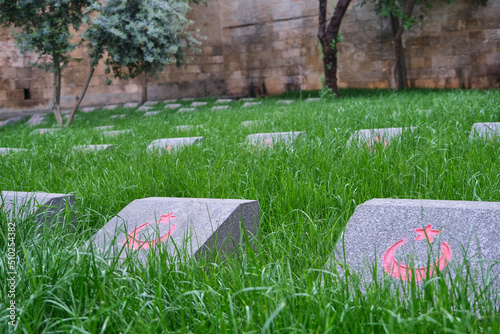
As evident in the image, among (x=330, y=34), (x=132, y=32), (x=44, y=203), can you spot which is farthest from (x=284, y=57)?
Result: (x=44, y=203)

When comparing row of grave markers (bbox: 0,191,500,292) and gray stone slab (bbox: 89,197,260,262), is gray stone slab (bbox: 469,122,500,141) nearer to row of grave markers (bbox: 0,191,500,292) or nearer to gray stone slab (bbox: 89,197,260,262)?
row of grave markers (bbox: 0,191,500,292)

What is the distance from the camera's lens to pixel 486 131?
326 centimetres

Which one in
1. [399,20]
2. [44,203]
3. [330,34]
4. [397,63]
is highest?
[399,20]

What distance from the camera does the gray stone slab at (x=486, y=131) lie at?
3.22 m

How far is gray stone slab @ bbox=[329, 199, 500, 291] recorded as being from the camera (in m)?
1.51

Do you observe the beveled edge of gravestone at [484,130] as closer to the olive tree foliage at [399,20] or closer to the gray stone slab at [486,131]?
the gray stone slab at [486,131]

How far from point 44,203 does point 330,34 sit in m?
7.98

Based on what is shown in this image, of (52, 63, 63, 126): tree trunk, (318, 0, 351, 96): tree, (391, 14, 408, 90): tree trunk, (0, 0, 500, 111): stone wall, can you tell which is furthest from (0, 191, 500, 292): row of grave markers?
(0, 0, 500, 111): stone wall

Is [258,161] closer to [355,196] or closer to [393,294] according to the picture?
[355,196]

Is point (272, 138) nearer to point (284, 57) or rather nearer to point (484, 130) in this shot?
point (484, 130)

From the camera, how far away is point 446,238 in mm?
1616

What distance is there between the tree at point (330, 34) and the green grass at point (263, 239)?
5.02 meters

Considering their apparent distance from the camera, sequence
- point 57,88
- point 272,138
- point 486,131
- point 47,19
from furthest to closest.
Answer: point 57,88 → point 47,19 → point 272,138 → point 486,131

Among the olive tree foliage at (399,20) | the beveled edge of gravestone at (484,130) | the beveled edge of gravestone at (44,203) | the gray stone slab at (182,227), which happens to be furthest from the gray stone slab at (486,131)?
the olive tree foliage at (399,20)
